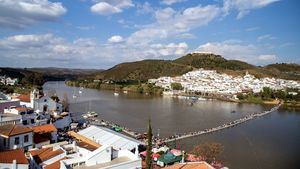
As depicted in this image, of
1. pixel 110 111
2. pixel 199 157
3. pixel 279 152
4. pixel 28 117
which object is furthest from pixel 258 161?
pixel 110 111

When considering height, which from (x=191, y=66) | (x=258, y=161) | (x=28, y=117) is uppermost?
(x=191, y=66)

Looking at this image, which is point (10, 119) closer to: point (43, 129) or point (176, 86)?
point (43, 129)

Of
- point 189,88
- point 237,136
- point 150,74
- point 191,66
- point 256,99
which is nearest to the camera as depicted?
point 237,136

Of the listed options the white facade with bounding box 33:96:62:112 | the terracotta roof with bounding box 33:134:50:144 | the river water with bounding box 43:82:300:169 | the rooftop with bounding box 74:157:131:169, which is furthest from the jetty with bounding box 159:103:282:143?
the rooftop with bounding box 74:157:131:169

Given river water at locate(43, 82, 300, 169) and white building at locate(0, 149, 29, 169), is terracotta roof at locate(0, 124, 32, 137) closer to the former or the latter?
white building at locate(0, 149, 29, 169)

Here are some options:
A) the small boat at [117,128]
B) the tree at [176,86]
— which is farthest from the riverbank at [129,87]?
the small boat at [117,128]

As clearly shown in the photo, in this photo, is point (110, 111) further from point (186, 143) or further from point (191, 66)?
point (191, 66)

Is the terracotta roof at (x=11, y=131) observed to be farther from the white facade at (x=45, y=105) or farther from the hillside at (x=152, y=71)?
the hillside at (x=152, y=71)

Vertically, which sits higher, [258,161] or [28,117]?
[28,117]
